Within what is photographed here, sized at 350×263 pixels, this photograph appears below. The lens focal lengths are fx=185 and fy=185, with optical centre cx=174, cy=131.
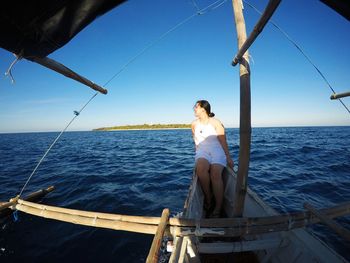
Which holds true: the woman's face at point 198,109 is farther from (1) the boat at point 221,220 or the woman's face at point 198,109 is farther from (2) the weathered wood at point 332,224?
(2) the weathered wood at point 332,224

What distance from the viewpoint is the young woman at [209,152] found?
377 cm

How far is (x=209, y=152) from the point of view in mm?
3910

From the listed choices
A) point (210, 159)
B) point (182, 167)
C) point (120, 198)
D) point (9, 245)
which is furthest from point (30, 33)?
point (182, 167)

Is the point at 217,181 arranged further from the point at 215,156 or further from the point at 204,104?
the point at 204,104

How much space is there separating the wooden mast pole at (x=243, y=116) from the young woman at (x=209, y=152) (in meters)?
0.97

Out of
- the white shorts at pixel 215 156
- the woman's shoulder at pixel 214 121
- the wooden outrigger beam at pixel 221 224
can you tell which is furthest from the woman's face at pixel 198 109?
the wooden outrigger beam at pixel 221 224

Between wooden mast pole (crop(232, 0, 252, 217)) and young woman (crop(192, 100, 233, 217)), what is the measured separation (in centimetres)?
97

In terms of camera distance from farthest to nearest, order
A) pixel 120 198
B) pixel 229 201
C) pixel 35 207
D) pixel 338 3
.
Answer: pixel 120 198
pixel 229 201
pixel 35 207
pixel 338 3

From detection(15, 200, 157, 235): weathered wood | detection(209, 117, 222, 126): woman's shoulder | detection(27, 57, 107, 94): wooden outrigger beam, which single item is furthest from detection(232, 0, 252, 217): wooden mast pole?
detection(27, 57, 107, 94): wooden outrigger beam

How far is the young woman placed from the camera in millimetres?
3771

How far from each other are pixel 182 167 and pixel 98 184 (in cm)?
503

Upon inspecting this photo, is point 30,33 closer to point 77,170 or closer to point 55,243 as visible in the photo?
point 55,243

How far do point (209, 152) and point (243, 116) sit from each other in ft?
5.18

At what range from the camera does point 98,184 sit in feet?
26.9
